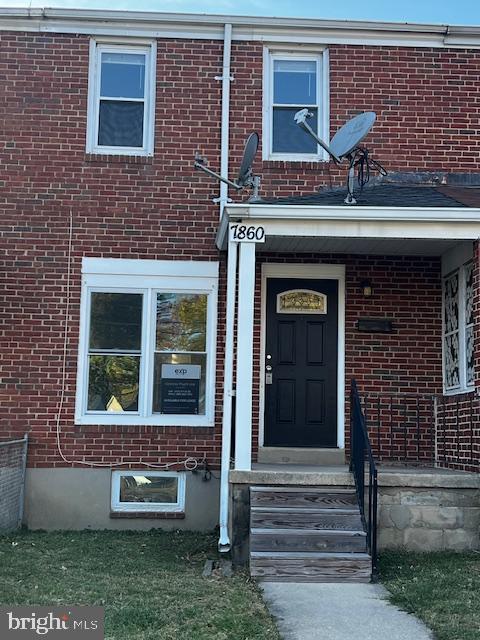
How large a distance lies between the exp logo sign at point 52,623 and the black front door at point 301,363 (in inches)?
173

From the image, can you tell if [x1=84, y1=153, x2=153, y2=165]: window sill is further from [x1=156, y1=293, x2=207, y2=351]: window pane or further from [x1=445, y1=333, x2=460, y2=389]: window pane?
[x1=445, y1=333, x2=460, y2=389]: window pane

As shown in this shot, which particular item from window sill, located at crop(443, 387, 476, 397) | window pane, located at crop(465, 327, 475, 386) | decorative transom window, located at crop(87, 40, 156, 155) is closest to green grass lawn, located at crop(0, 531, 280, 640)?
window sill, located at crop(443, 387, 476, 397)

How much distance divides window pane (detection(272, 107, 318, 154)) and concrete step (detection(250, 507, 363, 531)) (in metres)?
4.68

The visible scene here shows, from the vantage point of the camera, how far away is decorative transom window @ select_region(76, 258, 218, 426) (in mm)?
9180

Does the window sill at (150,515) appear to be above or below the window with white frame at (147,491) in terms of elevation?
below

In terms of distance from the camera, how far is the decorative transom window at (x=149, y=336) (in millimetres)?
9180

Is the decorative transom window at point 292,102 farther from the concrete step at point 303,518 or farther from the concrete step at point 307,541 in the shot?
the concrete step at point 307,541

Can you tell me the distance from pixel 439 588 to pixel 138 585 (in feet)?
7.59

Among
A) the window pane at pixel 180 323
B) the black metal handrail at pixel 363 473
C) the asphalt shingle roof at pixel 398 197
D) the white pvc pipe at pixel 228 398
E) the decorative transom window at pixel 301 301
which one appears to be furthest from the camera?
the decorative transom window at pixel 301 301

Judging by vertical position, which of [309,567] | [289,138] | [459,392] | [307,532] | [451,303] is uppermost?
[289,138]

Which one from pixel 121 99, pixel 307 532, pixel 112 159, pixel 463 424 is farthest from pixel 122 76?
pixel 307 532

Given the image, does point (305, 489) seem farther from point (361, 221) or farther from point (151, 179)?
point (151, 179)

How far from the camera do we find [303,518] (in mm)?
6969

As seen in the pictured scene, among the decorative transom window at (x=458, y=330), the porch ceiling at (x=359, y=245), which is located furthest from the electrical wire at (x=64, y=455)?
the decorative transom window at (x=458, y=330)
